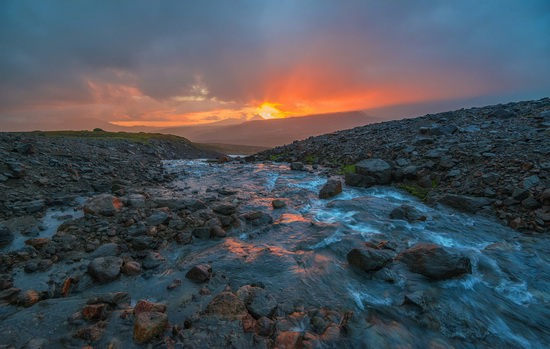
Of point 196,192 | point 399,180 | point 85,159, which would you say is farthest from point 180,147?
point 399,180

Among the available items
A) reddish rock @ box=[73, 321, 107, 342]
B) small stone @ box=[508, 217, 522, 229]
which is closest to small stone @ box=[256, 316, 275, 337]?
reddish rock @ box=[73, 321, 107, 342]

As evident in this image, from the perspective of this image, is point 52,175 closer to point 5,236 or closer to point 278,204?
point 5,236

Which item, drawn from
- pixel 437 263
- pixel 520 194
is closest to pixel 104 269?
pixel 437 263

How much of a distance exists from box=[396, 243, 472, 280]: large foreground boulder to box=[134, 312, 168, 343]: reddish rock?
7618 mm

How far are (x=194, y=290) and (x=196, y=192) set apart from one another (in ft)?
38.1

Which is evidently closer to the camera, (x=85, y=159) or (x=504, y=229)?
(x=504, y=229)

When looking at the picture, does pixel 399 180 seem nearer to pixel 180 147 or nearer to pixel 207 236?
pixel 207 236

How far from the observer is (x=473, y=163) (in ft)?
52.6

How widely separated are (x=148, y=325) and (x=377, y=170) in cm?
1709

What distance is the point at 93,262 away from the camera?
26.4 ft

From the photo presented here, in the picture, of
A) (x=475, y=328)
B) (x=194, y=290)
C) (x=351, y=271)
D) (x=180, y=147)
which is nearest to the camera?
(x=475, y=328)

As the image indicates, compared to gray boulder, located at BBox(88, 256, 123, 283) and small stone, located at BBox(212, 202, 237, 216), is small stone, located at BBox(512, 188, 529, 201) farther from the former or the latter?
gray boulder, located at BBox(88, 256, 123, 283)

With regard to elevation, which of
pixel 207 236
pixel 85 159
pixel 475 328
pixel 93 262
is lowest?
pixel 475 328

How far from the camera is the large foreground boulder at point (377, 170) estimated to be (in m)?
18.4
